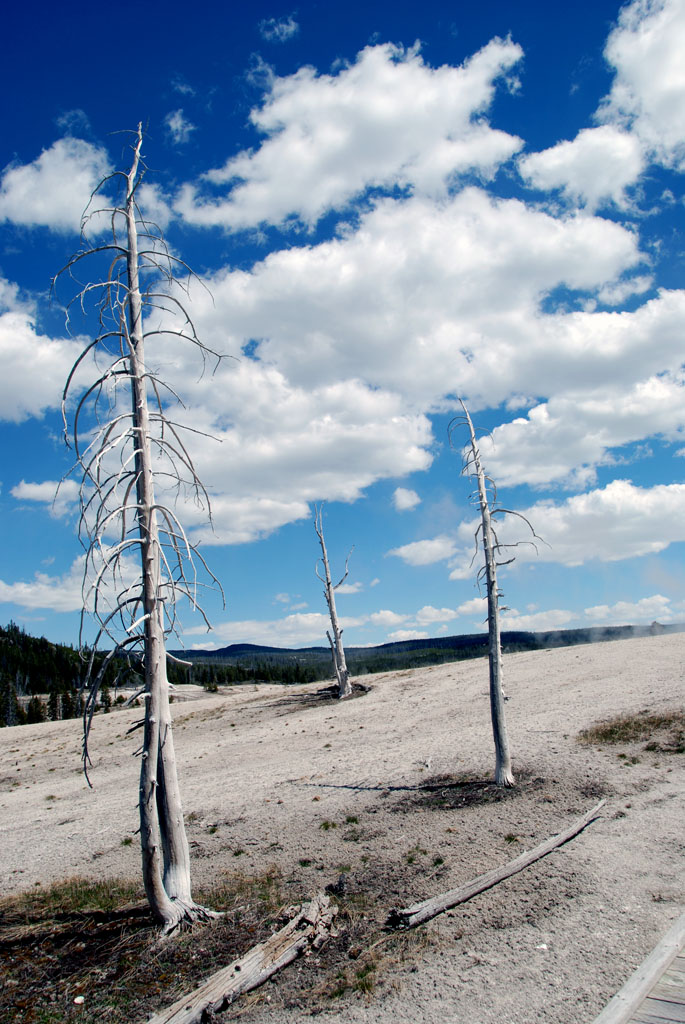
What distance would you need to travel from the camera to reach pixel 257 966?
713 centimetres

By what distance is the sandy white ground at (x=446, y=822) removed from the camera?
6.98 meters

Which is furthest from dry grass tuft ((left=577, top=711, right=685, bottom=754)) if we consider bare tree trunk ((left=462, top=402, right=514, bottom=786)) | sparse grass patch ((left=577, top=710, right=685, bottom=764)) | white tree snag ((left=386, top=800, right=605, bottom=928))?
white tree snag ((left=386, top=800, right=605, bottom=928))

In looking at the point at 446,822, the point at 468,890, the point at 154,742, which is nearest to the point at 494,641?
the point at 446,822

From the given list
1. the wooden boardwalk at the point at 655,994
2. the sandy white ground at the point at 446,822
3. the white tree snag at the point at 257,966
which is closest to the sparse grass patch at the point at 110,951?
the white tree snag at the point at 257,966

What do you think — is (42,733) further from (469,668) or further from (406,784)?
(406,784)

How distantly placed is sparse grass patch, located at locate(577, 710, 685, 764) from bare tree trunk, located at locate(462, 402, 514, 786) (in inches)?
155

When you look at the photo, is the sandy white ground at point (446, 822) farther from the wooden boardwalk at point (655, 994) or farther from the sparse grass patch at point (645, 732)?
the wooden boardwalk at point (655, 994)

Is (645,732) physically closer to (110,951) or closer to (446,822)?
(446,822)

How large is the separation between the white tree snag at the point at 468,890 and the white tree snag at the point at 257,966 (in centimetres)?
96

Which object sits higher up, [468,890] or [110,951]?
[110,951]

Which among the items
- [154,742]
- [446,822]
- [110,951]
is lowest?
[446,822]

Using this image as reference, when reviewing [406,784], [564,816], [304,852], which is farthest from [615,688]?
[304,852]

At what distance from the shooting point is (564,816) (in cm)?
1223

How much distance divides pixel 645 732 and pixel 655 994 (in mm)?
13265
